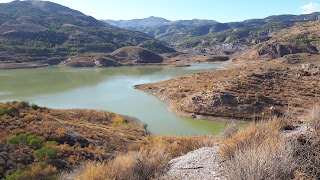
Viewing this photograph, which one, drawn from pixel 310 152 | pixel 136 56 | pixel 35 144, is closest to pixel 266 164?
pixel 310 152

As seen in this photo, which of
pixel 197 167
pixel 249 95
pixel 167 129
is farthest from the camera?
pixel 249 95

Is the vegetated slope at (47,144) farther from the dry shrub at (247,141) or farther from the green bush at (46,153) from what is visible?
the dry shrub at (247,141)

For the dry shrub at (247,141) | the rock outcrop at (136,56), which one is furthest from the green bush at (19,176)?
the rock outcrop at (136,56)

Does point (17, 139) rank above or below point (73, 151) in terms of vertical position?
above

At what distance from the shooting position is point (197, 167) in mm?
9508

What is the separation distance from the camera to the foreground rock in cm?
880

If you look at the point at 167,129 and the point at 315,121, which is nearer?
the point at 315,121

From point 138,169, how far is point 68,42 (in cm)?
16129

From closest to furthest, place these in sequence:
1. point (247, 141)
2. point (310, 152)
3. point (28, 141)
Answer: point (310, 152)
point (247, 141)
point (28, 141)

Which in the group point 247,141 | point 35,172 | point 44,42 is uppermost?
point 44,42

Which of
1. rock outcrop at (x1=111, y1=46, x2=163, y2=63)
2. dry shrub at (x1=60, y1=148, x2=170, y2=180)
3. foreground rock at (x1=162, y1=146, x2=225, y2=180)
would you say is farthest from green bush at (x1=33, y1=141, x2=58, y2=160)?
rock outcrop at (x1=111, y1=46, x2=163, y2=63)

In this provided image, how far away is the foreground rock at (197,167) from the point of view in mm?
8797

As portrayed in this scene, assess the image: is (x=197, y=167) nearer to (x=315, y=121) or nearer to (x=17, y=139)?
(x=315, y=121)

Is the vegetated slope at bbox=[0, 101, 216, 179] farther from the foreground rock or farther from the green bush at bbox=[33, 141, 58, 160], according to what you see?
the foreground rock
